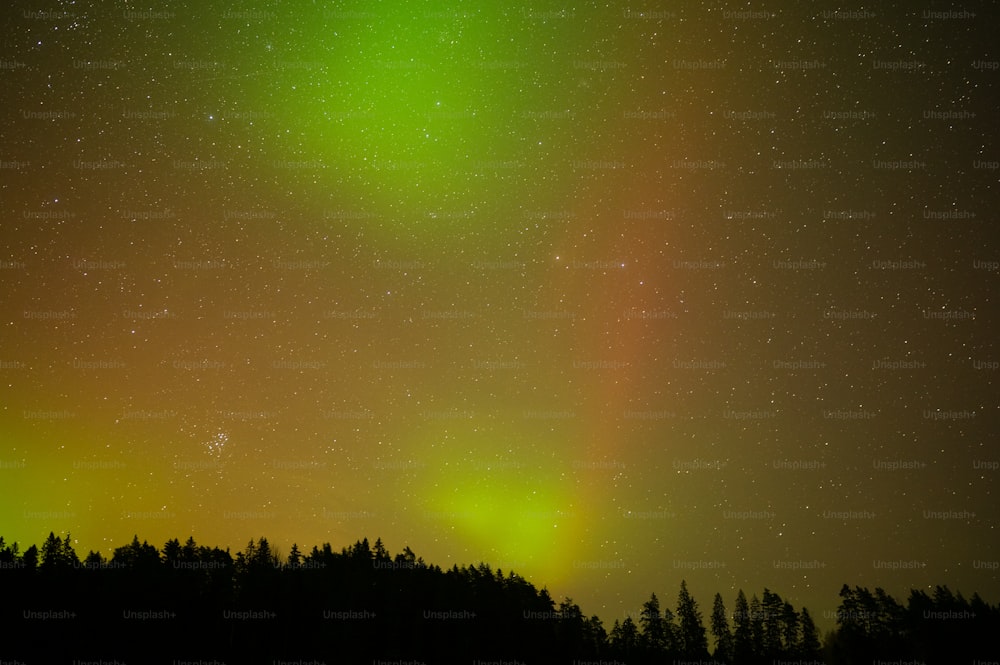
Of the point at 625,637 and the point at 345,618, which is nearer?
the point at 345,618

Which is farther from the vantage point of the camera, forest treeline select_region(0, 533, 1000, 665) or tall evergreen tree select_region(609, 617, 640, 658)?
tall evergreen tree select_region(609, 617, 640, 658)

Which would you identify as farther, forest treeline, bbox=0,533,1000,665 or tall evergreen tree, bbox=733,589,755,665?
tall evergreen tree, bbox=733,589,755,665

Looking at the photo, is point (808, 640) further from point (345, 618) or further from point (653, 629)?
point (345, 618)

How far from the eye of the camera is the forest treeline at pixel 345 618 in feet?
122

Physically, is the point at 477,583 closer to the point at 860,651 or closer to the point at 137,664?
the point at 137,664

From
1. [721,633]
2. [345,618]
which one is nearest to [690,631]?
[721,633]

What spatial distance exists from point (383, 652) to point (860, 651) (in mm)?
36188

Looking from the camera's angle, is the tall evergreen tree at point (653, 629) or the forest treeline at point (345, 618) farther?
the tall evergreen tree at point (653, 629)

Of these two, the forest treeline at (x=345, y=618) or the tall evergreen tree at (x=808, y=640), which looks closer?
the forest treeline at (x=345, y=618)

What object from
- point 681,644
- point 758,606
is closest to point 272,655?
point 681,644

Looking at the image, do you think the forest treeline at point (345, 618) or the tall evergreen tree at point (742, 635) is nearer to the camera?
the forest treeline at point (345, 618)

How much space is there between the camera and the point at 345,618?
3947cm

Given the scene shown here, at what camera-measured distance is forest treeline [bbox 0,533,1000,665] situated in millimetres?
37219

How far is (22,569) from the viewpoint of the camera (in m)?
42.2
